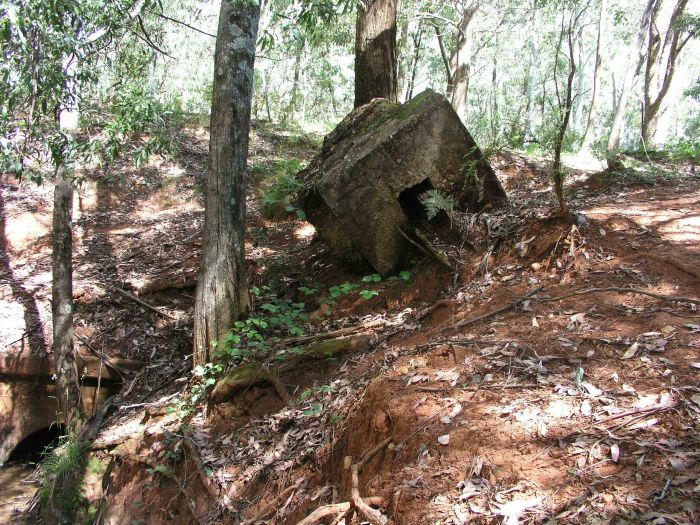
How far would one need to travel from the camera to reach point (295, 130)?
14.4m

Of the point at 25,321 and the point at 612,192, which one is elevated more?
the point at 612,192

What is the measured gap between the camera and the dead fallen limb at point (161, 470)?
13.9ft

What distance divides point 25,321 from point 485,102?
121 ft

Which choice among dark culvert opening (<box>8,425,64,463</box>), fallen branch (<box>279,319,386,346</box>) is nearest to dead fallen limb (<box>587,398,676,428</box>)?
fallen branch (<box>279,319,386,346</box>)

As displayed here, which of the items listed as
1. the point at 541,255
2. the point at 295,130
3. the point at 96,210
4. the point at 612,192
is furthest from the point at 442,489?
the point at 295,130

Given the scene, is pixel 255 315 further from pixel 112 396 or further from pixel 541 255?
pixel 541 255

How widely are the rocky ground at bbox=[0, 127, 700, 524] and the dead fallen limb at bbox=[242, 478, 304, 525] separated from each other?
0.05 feet

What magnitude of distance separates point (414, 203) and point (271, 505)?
12.6ft

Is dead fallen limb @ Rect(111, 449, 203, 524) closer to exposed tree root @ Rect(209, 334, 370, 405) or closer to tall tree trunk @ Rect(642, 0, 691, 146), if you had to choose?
exposed tree root @ Rect(209, 334, 370, 405)

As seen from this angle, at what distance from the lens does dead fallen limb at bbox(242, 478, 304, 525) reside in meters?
3.62

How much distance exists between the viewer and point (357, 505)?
9.09 feet

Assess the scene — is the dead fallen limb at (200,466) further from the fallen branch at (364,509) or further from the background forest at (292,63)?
the background forest at (292,63)

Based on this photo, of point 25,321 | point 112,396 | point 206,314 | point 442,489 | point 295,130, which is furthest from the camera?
point 295,130

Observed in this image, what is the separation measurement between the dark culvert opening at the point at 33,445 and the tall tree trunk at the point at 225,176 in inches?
134
